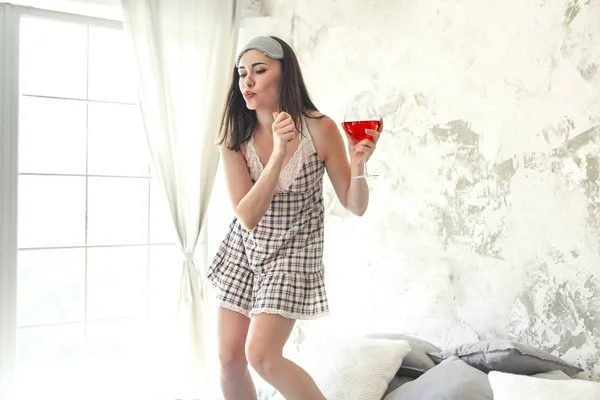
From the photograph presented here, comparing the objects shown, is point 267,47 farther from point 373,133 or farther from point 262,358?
point 262,358

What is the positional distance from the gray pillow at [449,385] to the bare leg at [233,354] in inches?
18.7

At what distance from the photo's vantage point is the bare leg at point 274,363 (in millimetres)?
2055

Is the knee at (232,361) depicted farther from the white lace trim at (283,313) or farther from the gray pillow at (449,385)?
the gray pillow at (449,385)

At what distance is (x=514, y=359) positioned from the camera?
215 cm

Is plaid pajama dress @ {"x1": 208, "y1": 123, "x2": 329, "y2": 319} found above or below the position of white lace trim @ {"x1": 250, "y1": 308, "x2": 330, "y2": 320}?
above

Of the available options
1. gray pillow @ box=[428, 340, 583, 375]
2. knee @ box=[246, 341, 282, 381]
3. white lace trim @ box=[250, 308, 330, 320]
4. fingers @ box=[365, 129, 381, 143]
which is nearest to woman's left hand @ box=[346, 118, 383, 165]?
fingers @ box=[365, 129, 381, 143]

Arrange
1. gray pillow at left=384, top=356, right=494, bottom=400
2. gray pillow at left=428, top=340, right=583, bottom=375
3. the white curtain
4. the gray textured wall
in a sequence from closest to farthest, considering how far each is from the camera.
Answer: gray pillow at left=384, top=356, right=494, bottom=400, gray pillow at left=428, top=340, right=583, bottom=375, the gray textured wall, the white curtain

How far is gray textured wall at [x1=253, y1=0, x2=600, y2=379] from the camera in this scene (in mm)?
2258

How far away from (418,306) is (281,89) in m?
1.11

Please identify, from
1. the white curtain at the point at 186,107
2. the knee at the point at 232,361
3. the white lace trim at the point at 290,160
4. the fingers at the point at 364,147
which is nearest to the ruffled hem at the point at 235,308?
the knee at the point at 232,361

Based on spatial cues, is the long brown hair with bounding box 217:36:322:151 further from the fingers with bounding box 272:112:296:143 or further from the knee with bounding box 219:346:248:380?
the knee with bounding box 219:346:248:380

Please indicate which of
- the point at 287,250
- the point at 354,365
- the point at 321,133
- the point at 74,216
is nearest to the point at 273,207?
the point at 287,250

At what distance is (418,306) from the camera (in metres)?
2.84

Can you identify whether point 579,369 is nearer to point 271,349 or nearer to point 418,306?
point 418,306
